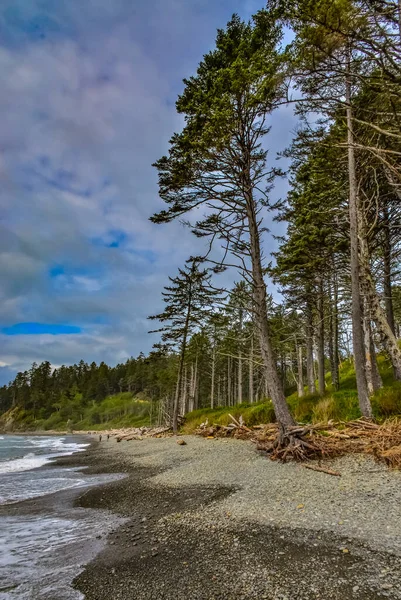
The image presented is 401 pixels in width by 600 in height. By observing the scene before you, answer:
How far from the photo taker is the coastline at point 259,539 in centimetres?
329

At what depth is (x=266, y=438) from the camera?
1134 cm

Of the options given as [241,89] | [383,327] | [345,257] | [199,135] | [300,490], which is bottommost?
[300,490]

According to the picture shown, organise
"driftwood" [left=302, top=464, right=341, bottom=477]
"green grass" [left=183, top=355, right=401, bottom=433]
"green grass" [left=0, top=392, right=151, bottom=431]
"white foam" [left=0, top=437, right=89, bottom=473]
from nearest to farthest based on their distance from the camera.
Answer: "driftwood" [left=302, top=464, right=341, bottom=477], "green grass" [left=183, top=355, right=401, bottom=433], "white foam" [left=0, top=437, right=89, bottom=473], "green grass" [left=0, top=392, right=151, bottom=431]

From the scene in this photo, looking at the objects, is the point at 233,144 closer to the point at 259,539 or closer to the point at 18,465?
the point at 259,539

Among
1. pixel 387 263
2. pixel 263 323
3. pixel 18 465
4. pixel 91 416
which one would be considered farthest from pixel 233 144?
pixel 91 416

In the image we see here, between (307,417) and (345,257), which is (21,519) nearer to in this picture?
(307,417)

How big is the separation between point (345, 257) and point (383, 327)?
5092 millimetres

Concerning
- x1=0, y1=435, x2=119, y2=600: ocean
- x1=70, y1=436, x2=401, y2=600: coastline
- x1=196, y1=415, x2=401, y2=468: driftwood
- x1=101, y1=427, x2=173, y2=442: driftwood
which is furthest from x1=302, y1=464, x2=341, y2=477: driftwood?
x1=101, y1=427, x2=173, y2=442: driftwood

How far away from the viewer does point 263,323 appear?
33.5ft

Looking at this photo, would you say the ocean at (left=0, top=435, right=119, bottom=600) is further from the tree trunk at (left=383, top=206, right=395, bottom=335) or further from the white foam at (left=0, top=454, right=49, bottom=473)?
the tree trunk at (left=383, top=206, right=395, bottom=335)

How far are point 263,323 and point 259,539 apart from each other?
653 centimetres

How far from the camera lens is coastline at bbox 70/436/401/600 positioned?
329cm

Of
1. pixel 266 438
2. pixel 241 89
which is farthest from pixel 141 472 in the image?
pixel 241 89

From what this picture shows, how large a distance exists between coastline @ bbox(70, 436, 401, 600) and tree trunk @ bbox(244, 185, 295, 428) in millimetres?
1941
